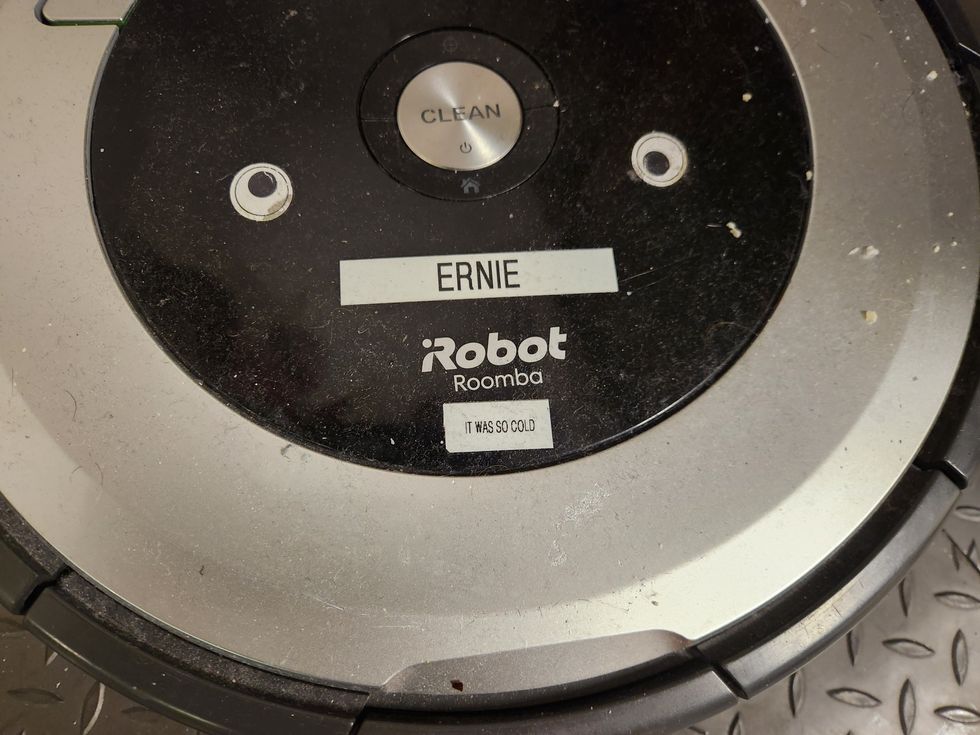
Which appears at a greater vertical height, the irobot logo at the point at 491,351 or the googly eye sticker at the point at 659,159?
the googly eye sticker at the point at 659,159

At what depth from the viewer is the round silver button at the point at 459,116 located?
695 millimetres

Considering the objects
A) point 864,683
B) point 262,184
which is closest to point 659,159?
point 262,184

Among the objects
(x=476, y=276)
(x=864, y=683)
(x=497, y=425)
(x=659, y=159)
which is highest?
(x=659, y=159)

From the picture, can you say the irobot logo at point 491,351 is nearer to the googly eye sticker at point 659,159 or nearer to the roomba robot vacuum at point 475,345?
the roomba robot vacuum at point 475,345

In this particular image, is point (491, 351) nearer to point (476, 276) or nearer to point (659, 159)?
point (476, 276)

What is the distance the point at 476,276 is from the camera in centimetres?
66

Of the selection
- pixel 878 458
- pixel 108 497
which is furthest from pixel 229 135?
pixel 878 458

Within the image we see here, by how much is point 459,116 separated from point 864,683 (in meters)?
0.56

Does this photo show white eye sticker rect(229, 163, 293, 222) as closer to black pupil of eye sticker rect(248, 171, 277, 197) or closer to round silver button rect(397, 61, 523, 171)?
black pupil of eye sticker rect(248, 171, 277, 197)

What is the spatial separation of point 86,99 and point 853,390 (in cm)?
64

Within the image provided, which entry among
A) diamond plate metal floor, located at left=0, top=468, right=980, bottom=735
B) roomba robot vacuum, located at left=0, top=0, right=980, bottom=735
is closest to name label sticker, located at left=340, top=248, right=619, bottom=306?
roomba robot vacuum, located at left=0, top=0, right=980, bottom=735

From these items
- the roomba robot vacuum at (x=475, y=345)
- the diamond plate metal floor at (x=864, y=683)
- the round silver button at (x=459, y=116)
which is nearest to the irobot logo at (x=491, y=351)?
the roomba robot vacuum at (x=475, y=345)

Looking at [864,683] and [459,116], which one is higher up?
[459,116]

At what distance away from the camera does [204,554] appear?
0.57 meters
